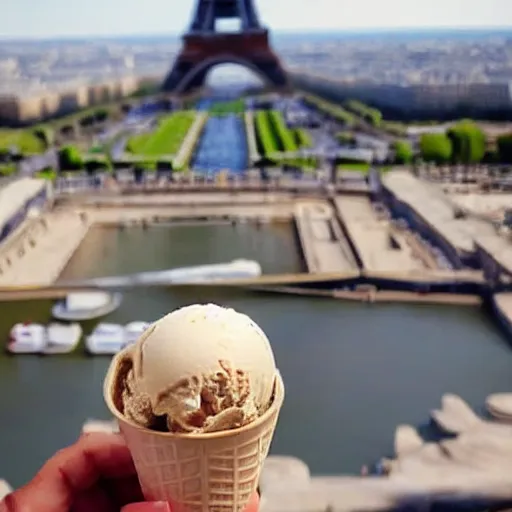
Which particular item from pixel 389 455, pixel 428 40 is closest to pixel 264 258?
pixel 389 455

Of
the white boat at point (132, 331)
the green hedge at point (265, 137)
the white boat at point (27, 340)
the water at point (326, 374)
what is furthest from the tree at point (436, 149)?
the white boat at point (27, 340)

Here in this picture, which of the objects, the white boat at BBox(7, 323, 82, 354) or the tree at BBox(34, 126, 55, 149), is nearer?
the white boat at BBox(7, 323, 82, 354)

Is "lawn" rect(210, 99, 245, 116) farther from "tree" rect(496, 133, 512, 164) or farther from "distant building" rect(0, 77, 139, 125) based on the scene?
"tree" rect(496, 133, 512, 164)

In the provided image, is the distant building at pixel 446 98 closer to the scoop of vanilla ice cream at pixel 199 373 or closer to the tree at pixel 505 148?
the tree at pixel 505 148

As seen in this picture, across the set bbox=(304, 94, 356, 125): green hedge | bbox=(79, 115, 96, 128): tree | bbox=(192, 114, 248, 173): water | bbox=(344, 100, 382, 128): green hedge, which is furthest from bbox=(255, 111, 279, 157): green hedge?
bbox=(79, 115, 96, 128): tree

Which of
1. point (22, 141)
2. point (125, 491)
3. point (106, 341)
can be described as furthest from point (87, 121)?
point (125, 491)
